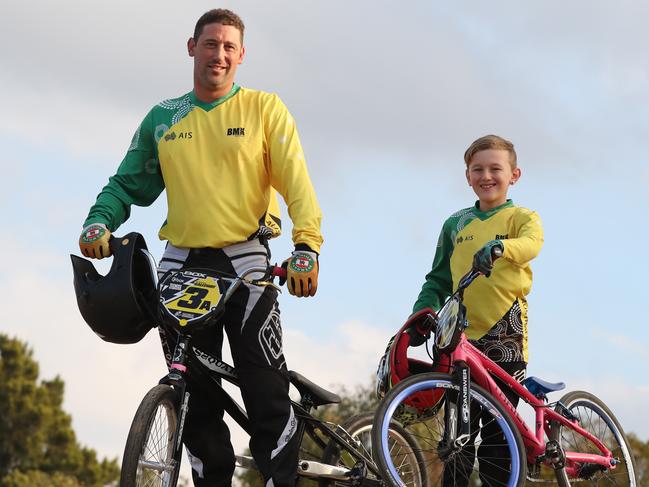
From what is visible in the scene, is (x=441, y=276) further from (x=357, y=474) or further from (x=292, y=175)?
(x=292, y=175)

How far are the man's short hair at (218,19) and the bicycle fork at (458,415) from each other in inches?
84.9

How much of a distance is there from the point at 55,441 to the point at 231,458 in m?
46.7

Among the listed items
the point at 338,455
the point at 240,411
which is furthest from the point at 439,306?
the point at 240,411

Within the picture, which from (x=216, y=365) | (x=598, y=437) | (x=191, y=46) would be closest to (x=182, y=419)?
(x=216, y=365)

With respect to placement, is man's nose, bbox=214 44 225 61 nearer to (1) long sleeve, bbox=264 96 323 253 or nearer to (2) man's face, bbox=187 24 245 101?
(2) man's face, bbox=187 24 245 101

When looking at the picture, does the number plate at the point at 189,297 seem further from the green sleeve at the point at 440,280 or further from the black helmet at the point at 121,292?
the green sleeve at the point at 440,280

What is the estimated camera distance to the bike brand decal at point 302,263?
557 cm

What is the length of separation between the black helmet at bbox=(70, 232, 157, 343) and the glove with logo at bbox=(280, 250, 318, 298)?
2.56ft

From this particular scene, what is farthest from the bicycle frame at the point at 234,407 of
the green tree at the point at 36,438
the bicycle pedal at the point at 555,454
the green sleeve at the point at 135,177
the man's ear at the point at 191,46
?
the green tree at the point at 36,438

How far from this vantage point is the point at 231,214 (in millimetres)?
5914

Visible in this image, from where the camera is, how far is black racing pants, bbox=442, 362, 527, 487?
6246 millimetres

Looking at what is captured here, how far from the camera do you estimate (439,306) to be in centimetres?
710

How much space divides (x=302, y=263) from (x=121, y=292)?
920mm

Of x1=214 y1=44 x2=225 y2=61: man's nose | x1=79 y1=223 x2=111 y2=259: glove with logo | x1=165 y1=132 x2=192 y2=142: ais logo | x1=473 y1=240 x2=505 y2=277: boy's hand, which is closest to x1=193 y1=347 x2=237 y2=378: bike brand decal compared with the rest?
x1=79 y1=223 x2=111 y2=259: glove with logo
